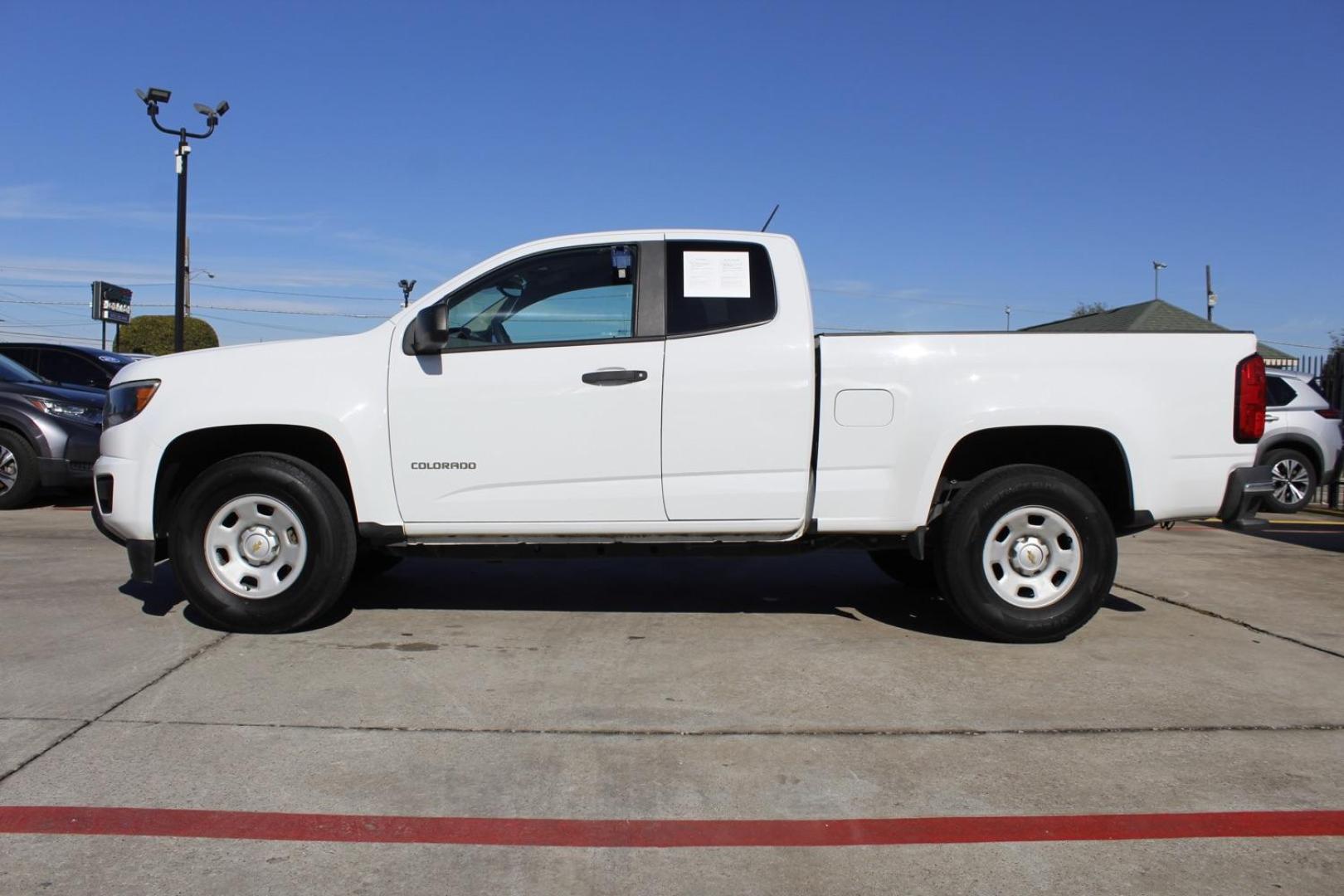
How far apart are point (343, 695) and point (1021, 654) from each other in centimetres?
321

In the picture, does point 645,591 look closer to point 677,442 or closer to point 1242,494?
point 677,442

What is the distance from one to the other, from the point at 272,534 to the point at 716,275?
264 cm

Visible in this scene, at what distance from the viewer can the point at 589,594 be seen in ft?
20.8

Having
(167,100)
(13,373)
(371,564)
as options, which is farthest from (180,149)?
(371,564)

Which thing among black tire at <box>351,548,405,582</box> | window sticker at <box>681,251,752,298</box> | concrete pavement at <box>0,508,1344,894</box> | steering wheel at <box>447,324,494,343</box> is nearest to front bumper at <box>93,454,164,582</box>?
concrete pavement at <box>0,508,1344,894</box>

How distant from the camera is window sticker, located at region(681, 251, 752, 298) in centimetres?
524

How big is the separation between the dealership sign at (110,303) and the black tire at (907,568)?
22089mm

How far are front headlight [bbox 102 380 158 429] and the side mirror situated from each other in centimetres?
139

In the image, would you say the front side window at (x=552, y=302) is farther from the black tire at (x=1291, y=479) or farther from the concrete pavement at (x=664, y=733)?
the black tire at (x=1291, y=479)

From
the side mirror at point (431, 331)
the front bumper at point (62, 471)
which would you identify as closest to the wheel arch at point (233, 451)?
the side mirror at point (431, 331)

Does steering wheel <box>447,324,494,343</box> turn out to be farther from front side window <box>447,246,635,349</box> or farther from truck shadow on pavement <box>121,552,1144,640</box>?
truck shadow on pavement <box>121,552,1144,640</box>

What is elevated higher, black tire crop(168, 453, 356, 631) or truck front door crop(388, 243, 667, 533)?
truck front door crop(388, 243, 667, 533)

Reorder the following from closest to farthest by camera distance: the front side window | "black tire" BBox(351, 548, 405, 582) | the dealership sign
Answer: the front side window → "black tire" BBox(351, 548, 405, 582) → the dealership sign

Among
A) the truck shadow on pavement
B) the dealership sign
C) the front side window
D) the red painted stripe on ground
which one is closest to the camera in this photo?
the red painted stripe on ground
